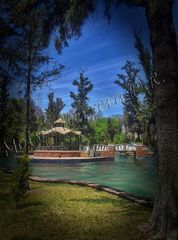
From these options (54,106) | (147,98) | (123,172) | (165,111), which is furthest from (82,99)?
(165,111)

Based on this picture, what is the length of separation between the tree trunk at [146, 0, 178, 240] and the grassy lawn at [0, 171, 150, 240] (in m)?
0.48

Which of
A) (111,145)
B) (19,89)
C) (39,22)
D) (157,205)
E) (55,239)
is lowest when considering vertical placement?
(55,239)

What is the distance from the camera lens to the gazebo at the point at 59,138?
9.31 metres

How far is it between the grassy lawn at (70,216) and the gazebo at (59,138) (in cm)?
270

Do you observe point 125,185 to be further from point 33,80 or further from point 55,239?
point 55,239

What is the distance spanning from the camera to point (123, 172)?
866 cm

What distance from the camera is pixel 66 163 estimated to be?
1289 centimetres

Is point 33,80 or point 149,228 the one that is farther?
point 33,80

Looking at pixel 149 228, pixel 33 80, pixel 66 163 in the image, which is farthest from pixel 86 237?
pixel 66 163

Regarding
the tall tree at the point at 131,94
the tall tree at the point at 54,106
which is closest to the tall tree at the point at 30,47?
the tall tree at the point at 54,106

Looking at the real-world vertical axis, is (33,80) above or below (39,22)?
below

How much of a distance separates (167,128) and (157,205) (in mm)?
958

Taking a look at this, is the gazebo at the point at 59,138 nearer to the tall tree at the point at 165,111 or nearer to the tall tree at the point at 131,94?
the tall tree at the point at 131,94

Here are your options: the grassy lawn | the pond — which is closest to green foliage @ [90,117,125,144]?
the pond
